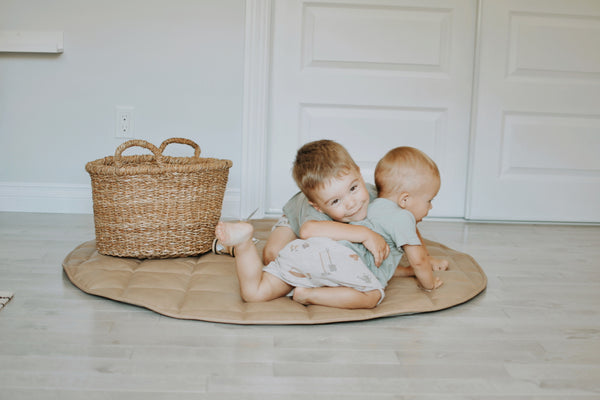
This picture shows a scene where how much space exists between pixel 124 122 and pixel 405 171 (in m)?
1.50

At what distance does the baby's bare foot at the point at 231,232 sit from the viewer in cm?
138

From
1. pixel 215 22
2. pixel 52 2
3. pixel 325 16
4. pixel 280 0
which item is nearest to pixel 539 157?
pixel 325 16

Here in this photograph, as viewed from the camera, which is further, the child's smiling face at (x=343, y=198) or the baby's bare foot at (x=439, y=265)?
the baby's bare foot at (x=439, y=265)

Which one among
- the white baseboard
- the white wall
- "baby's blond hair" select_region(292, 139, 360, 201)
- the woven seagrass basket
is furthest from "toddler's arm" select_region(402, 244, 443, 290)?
the white baseboard

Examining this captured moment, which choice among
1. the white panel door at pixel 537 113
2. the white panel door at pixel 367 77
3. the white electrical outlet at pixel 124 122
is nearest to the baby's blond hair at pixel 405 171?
the white panel door at pixel 367 77

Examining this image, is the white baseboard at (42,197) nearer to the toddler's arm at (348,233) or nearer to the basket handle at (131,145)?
the basket handle at (131,145)

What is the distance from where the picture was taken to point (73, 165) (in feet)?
8.80

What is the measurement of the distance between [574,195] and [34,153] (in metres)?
2.45

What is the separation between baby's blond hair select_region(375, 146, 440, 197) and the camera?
1.60 m

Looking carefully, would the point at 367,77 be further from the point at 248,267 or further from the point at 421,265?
the point at 248,267

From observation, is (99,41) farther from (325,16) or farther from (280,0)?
(325,16)

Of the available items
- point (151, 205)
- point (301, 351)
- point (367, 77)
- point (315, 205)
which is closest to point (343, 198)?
point (315, 205)

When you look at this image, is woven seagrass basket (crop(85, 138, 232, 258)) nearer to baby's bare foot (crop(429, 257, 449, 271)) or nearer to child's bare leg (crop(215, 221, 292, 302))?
child's bare leg (crop(215, 221, 292, 302))

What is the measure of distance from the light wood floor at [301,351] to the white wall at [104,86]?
0.96 m
